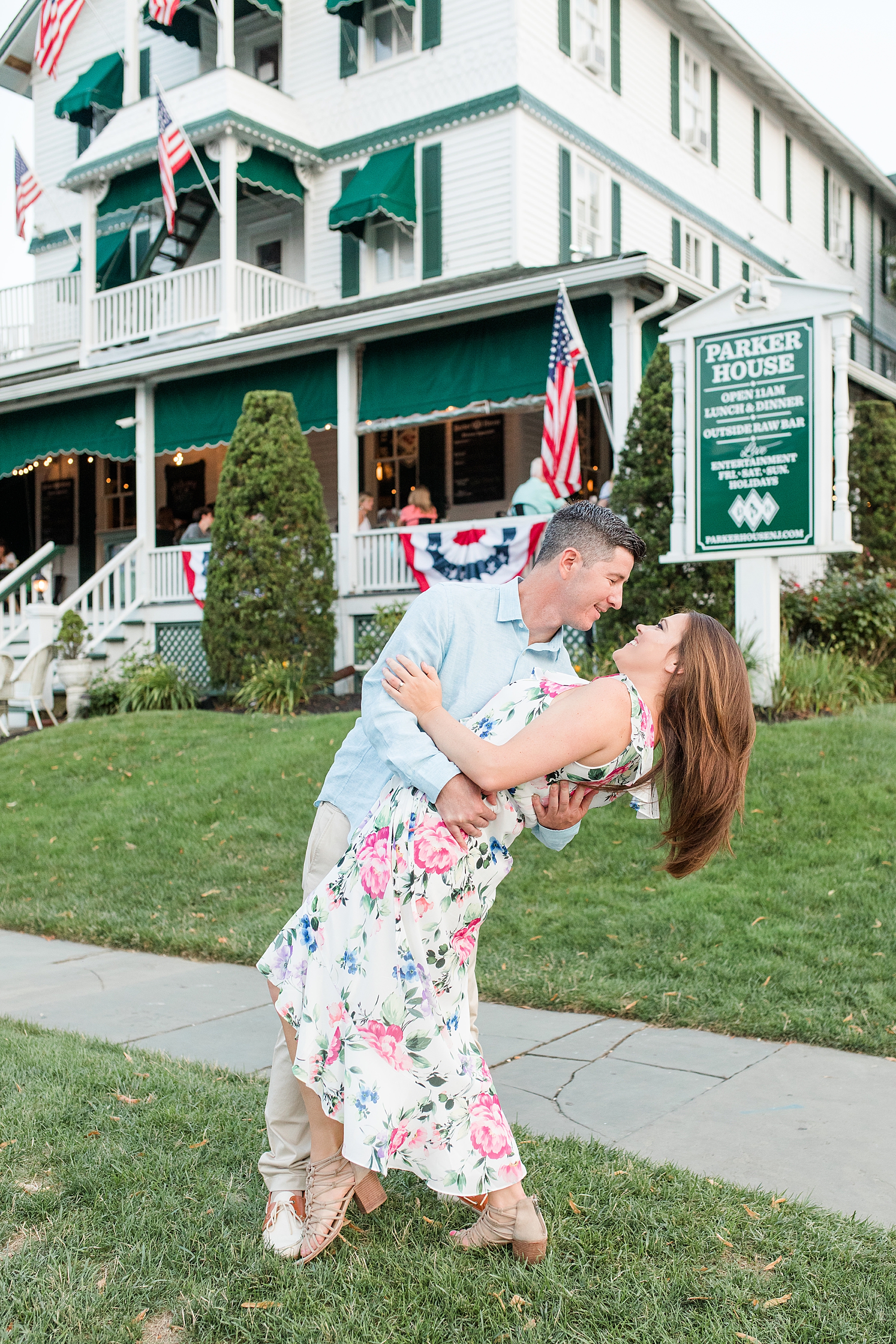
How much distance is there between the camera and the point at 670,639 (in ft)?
8.97

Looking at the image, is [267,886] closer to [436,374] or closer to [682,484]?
[682,484]

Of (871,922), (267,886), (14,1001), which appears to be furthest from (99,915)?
(871,922)

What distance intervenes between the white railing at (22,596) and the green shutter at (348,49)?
8.17 m

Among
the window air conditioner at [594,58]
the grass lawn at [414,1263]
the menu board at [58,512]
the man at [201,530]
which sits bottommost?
the grass lawn at [414,1263]

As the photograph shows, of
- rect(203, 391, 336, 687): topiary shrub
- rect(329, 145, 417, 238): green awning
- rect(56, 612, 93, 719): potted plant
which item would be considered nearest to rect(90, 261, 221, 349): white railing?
rect(329, 145, 417, 238): green awning

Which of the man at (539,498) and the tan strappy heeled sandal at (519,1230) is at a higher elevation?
the man at (539,498)

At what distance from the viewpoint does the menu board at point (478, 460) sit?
16.7 meters

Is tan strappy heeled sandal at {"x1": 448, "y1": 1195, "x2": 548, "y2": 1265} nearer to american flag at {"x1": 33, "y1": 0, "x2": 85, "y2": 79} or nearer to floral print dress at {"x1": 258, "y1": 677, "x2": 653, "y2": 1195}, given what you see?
floral print dress at {"x1": 258, "y1": 677, "x2": 653, "y2": 1195}

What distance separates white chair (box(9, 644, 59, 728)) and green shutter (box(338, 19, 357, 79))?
965 cm

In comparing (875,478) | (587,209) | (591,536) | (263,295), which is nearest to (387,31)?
(587,209)

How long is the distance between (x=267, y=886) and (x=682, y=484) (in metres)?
5.07

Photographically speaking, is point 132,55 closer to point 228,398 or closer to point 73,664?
point 228,398

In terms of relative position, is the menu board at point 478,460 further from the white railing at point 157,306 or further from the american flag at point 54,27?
the american flag at point 54,27

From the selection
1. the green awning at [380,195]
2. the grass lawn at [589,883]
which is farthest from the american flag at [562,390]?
the green awning at [380,195]
